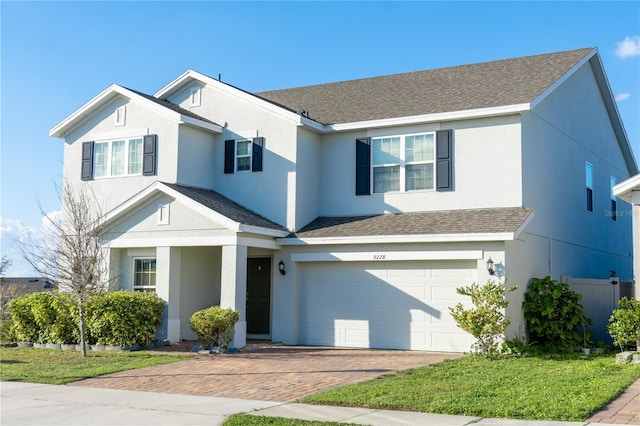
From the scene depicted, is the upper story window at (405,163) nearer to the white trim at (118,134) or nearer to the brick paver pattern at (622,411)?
the white trim at (118,134)

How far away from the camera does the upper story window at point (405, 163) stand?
18312mm

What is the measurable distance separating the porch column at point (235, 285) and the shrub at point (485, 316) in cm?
517

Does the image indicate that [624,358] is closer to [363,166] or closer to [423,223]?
[423,223]

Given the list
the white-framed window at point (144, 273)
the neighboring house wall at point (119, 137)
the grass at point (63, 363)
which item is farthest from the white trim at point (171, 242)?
the grass at point (63, 363)

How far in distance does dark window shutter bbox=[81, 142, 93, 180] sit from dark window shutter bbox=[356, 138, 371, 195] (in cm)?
809

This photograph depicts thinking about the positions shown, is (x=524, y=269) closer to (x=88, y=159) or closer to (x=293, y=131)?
(x=293, y=131)

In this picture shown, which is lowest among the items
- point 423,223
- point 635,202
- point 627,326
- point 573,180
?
point 627,326

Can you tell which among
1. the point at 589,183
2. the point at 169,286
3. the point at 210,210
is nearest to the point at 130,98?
the point at 210,210

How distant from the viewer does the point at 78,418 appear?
31.4ft

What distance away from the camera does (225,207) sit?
61.8 ft

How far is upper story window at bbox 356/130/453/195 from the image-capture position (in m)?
18.3

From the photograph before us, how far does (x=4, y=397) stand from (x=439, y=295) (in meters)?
9.89

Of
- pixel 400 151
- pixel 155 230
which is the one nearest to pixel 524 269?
pixel 400 151

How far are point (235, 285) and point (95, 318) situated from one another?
3618 mm
